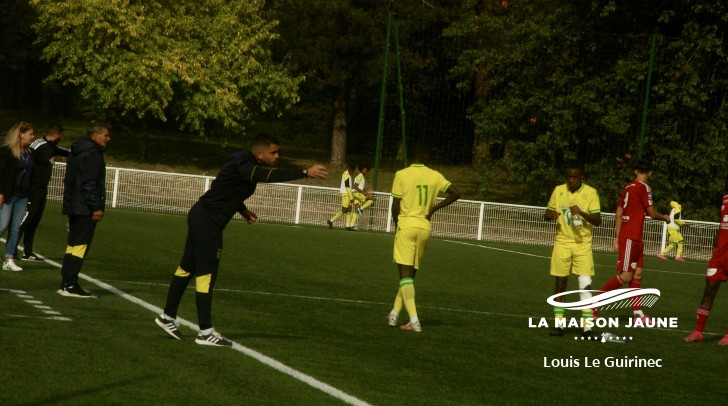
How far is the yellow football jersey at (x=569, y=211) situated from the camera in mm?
12352

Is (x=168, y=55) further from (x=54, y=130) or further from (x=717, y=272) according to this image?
(x=717, y=272)

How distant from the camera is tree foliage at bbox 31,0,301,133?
44688 mm

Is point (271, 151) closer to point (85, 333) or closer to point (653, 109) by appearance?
point (85, 333)

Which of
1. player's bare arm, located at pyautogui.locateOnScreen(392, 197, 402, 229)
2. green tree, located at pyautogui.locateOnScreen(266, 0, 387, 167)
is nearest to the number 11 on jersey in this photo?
player's bare arm, located at pyautogui.locateOnScreen(392, 197, 402, 229)

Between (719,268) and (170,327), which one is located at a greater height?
(719,268)

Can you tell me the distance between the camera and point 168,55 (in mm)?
45406

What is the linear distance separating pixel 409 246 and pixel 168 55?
35322 mm

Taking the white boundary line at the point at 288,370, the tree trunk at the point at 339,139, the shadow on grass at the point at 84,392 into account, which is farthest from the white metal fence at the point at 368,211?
the shadow on grass at the point at 84,392

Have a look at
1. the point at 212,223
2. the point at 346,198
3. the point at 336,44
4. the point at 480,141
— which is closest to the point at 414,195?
the point at 212,223

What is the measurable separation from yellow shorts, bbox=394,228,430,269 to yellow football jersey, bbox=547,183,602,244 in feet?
5.53

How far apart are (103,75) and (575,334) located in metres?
35.5

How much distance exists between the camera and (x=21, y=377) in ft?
25.2

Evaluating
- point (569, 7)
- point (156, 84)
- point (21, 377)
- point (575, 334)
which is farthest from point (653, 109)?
point (21, 377)

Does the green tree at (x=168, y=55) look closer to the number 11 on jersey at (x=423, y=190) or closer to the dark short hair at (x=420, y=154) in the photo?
the dark short hair at (x=420, y=154)
